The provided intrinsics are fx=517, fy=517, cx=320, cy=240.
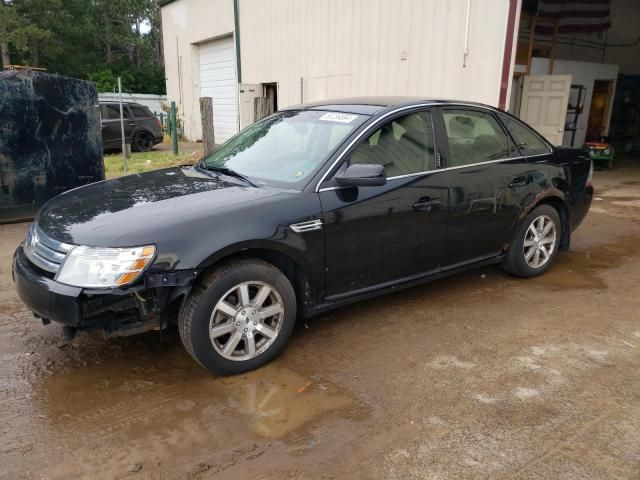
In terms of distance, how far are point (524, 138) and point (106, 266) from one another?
370 centimetres

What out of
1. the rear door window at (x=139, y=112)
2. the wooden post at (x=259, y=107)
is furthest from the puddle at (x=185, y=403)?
the rear door window at (x=139, y=112)

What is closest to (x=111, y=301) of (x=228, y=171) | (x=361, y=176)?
(x=228, y=171)

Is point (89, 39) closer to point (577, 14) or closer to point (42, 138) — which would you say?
point (577, 14)

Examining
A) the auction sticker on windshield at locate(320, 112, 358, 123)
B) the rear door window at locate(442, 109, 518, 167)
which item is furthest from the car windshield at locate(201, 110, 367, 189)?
the rear door window at locate(442, 109, 518, 167)

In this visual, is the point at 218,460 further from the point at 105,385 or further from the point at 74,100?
the point at 74,100

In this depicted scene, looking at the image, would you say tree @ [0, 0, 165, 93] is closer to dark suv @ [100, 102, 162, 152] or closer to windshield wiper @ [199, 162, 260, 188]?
dark suv @ [100, 102, 162, 152]

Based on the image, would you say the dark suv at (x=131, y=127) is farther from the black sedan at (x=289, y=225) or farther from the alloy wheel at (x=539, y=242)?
the alloy wheel at (x=539, y=242)

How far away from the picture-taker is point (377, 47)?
1053cm

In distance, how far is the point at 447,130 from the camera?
407 centimetres

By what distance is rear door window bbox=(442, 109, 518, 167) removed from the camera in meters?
4.08

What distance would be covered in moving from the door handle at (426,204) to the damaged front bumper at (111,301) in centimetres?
171

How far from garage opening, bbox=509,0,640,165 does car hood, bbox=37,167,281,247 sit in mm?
8539

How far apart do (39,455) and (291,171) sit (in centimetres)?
217

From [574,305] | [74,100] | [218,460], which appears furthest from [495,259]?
[74,100]
